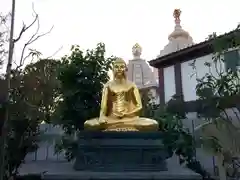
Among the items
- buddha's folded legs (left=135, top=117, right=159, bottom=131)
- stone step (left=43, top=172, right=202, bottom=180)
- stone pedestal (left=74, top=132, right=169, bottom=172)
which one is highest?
buddha's folded legs (left=135, top=117, right=159, bottom=131)

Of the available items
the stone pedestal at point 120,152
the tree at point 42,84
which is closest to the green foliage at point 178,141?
the stone pedestal at point 120,152

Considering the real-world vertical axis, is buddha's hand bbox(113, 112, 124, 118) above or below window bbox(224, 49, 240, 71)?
below

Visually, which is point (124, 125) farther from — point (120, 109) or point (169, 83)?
point (169, 83)

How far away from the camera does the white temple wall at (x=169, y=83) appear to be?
465 inches

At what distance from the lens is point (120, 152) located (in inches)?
193

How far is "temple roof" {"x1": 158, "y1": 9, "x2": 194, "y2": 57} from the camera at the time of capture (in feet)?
59.1

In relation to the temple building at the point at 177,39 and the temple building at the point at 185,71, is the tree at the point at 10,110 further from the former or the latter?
the temple building at the point at 177,39

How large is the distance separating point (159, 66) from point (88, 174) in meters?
8.50

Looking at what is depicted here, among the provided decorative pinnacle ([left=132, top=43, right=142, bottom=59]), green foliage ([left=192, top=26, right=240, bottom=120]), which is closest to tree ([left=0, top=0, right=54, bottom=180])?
green foliage ([left=192, top=26, right=240, bottom=120])

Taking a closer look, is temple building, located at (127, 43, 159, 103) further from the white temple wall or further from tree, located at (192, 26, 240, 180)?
tree, located at (192, 26, 240, 180)

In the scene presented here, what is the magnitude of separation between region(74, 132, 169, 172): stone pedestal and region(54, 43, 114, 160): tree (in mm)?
1615

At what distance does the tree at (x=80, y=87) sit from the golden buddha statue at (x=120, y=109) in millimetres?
954

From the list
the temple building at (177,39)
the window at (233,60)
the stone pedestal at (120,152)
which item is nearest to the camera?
the stone pedestal at (120,152)

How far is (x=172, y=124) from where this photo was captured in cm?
685
